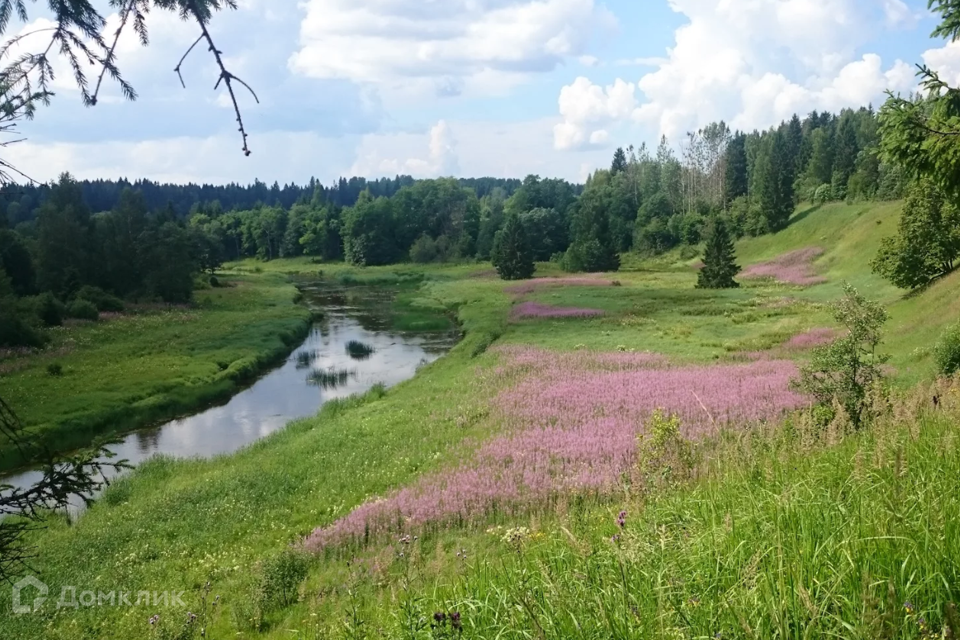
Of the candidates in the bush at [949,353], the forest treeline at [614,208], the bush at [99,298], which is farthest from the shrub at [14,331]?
the forest treeline at [614,208]

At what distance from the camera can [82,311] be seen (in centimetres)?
4969

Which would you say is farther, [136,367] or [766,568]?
[136,367]

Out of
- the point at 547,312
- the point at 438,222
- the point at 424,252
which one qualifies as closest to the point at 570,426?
the point at 547,312

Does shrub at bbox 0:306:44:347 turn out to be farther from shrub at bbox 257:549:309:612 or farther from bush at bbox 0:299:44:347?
shrub at bbox 257:549:309:612

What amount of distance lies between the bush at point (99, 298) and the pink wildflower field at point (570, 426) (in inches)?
1747

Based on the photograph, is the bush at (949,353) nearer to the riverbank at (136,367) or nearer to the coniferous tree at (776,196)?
the riverbank at (136,367)

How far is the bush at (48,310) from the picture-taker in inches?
1782

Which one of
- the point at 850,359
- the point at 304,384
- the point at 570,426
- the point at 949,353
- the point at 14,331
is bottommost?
the point at 304,384

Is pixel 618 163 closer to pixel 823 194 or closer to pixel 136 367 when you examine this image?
pixel 823 194

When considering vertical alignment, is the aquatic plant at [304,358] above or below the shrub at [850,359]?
below

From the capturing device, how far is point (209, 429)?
26.6 m

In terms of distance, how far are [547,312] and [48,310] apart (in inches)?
1451

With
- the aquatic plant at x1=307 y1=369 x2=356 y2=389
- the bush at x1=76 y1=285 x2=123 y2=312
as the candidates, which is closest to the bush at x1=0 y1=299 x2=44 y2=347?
the bush at x1=76 y1=285 x2=123 y2=312

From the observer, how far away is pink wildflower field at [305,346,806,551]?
13.1 metres
